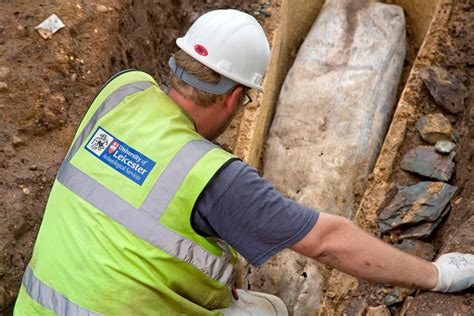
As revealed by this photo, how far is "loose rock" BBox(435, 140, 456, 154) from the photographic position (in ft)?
10.7

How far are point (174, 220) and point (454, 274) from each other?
987 mm

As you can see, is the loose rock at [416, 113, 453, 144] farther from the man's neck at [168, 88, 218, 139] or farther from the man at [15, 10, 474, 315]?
the man's neck at [168, 88, 218, 139]

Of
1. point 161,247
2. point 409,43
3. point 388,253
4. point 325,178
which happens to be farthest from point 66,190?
point 409,43

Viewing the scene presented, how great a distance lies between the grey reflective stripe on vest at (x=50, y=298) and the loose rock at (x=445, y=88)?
7.07ft

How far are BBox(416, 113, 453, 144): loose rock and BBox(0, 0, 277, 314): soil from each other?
1017 millimetres

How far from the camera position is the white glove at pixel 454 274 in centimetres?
232

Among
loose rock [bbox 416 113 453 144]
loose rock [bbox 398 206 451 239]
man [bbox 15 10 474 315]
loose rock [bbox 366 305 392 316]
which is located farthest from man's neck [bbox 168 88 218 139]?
loose rock [bbox 416 113 453 144]

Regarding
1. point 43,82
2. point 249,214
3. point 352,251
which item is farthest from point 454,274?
point 43,82

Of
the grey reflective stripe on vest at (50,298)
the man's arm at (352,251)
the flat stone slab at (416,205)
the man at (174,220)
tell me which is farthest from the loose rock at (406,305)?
the grey reflective stripe on vest at (50,298)

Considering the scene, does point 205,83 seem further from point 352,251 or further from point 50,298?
point 50,298

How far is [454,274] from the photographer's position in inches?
91.4

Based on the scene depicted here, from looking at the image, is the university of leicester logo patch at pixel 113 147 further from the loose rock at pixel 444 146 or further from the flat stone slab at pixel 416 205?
the loose rock at pixel 444 146

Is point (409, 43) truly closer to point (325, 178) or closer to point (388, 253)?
point (325, 178)

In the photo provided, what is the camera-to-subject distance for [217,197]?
2037mm
